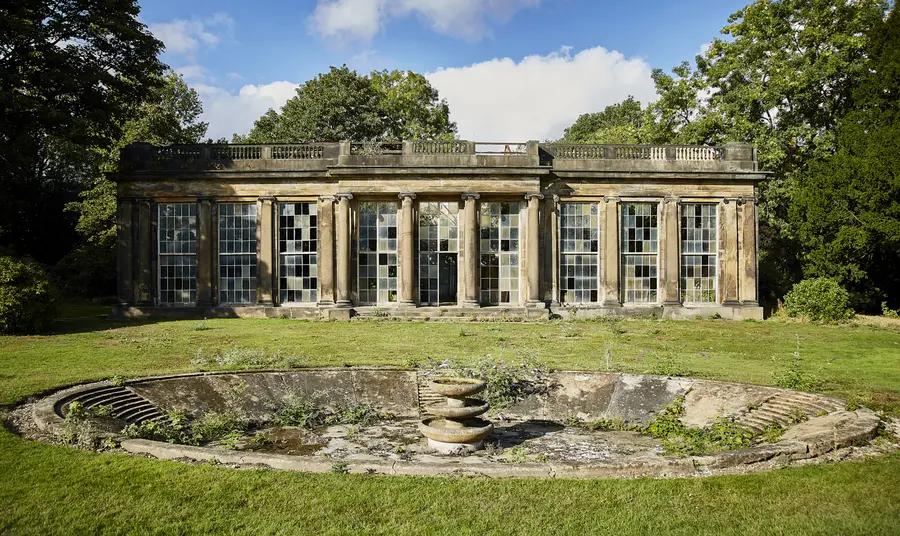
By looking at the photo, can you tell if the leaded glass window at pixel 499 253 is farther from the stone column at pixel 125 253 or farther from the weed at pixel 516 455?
the weed at pixel 516 455

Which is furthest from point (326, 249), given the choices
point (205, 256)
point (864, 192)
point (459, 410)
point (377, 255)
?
point (864, 192)

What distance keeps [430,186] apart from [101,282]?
2019 centimetres

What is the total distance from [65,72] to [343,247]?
40.8 ft

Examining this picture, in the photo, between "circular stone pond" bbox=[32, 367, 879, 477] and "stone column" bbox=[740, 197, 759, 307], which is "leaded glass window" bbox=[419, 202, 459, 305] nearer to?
"stone column" bbox=[740, 197, 759, 307]

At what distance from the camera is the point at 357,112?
1773 inches

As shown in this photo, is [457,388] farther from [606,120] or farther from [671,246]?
[606,120]

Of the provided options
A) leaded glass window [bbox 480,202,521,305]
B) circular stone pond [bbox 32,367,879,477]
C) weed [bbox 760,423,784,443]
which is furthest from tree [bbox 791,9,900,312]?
weed [bbox 760,423,784,443]

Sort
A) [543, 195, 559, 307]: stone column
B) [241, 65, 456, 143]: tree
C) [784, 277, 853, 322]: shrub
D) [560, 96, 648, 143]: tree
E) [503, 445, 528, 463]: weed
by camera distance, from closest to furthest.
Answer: [503, 445, 528, 463]: weed < [784, 277, 853, 322]: shrub < [543, 195, 559, 307]: stone column < [241, 65, 456, 143]: tree < [560, 96, 648, 143]: tree

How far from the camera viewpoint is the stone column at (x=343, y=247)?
27828mm

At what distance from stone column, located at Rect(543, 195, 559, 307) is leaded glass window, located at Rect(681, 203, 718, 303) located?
5616 millimetres

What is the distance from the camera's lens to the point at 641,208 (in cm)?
2923

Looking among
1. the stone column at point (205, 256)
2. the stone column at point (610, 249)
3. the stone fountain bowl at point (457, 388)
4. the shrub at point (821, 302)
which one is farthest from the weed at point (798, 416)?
the stone column at point (205, 256)

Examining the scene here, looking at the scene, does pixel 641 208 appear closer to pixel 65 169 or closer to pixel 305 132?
pixel 305 132

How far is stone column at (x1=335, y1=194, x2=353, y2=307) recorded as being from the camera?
27828 mm
